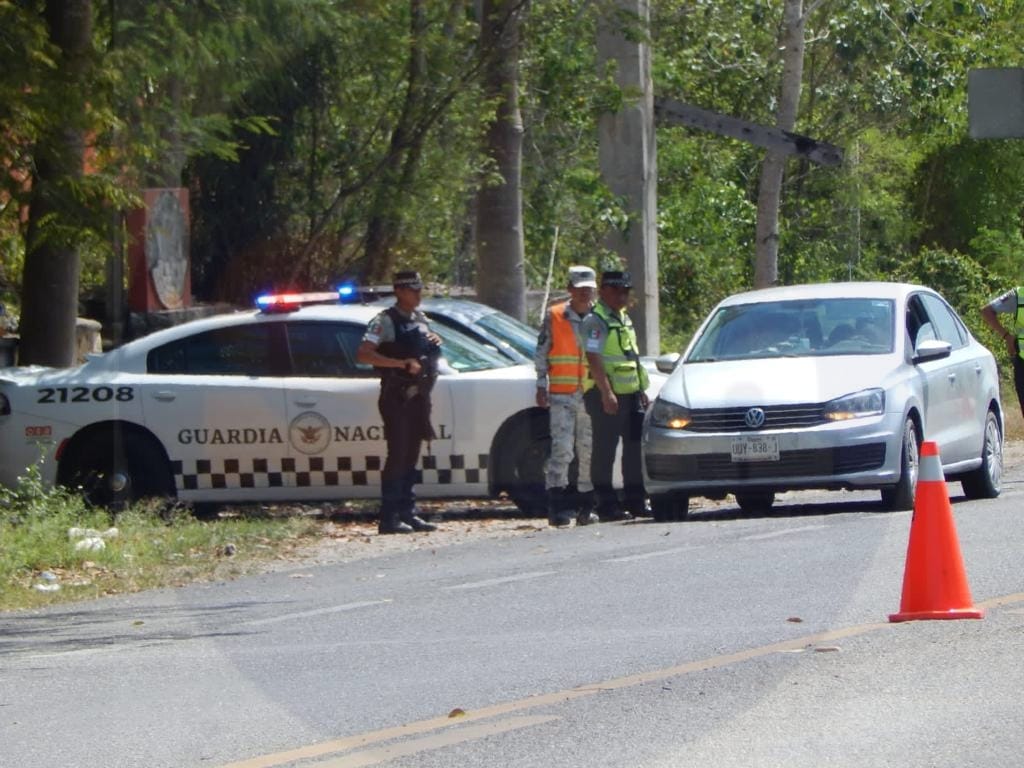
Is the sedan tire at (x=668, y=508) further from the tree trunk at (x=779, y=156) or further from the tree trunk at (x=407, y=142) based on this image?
the tree trunk at (x=779, y=156)

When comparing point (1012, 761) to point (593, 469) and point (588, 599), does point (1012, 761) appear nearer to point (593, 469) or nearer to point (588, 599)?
point (588, 599)

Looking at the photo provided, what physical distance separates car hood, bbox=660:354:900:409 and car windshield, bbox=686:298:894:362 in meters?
0.22

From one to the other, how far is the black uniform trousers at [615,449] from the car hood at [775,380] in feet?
1.55

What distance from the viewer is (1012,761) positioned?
567 centimetres

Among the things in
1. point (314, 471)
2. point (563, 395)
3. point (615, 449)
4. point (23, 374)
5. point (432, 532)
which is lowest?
point (432, 532)

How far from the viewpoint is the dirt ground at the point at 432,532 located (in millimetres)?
12164

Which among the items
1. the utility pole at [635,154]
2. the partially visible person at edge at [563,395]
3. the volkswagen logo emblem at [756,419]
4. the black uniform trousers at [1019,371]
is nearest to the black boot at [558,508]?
the partially visible person at edge at [563,395]

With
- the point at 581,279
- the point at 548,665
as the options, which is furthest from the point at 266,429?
the point at 548,665

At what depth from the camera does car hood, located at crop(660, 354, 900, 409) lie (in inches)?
479

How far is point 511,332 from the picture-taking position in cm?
1440

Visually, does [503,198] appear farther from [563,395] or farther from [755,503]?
[563,395]

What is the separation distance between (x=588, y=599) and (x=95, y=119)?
18.6 feet

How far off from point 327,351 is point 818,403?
372 centimetres

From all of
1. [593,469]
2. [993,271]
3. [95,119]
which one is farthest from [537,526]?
[993,271]
